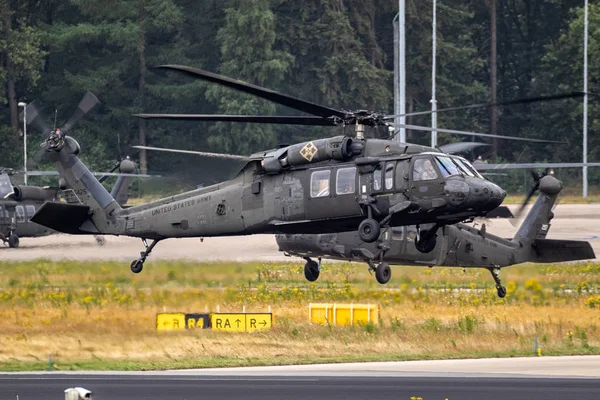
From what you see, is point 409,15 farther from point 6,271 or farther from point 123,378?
point 123,378

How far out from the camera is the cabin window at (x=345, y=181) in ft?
90.9

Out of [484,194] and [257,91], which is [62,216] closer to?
[257,91]

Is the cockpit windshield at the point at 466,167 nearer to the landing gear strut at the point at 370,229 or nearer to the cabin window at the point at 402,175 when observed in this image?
the cabin window at the point at 402,175

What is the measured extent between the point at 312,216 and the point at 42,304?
12215mm

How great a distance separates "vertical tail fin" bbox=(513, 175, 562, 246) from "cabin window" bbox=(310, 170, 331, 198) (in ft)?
34.5

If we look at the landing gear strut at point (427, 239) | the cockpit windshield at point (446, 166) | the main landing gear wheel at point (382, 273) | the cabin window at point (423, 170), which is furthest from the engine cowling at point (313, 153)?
the main landing gear wheel at point (382, 273)

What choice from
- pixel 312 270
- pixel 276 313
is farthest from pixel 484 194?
pixel 276 313

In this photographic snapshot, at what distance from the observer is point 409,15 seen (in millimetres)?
74750

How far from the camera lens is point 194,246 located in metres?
46.2

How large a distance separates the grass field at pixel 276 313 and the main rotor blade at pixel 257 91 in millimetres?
6748

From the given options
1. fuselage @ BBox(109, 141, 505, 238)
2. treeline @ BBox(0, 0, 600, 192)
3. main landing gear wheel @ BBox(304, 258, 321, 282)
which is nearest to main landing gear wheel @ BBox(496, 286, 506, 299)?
main landing gear wheel @ BBox(304, 258, 321, 282)

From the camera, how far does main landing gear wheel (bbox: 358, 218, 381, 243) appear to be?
2717cm

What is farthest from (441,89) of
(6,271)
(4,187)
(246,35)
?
(6,271)

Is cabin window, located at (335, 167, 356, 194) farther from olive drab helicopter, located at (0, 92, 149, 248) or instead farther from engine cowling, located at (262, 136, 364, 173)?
olive drab helicopter, located at (0, 92, 149, 248)
